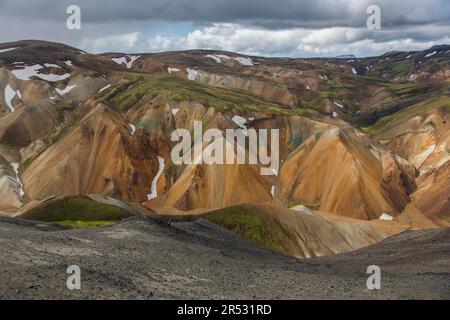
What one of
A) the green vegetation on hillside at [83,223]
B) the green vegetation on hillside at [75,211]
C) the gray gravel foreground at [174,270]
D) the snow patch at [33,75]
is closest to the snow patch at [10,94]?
A: the snow patch at [33,75]

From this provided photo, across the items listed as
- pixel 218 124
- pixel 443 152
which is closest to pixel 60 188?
pixel 218 124

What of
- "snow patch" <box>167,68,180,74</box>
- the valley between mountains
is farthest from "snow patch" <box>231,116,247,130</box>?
"snow patch" <box>167,68,180,74</box>

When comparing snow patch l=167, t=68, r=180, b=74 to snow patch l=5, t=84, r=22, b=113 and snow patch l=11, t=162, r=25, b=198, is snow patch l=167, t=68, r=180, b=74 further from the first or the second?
snow patch l=11, t=162, r=25, b=198

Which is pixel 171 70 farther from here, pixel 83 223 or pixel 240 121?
pixel 83 223

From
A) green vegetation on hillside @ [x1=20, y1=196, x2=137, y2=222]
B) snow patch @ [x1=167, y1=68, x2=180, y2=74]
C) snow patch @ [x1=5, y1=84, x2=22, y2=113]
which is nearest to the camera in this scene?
green vegetation on hillside @ [x1=20, y1=196, x2=137, y2=222]

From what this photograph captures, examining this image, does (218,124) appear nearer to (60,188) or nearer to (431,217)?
(60,188)

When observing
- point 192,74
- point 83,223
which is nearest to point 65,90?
point 192,74
